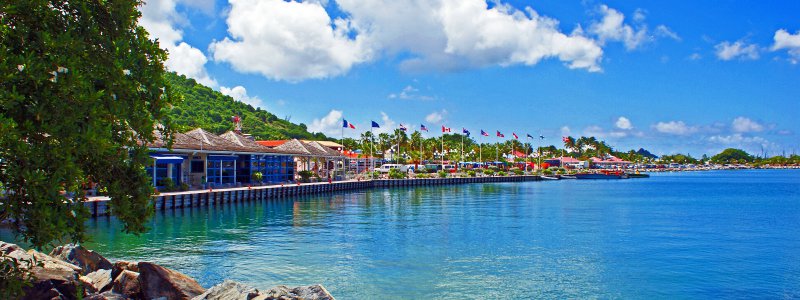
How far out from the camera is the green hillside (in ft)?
470

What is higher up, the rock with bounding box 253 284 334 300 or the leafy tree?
the leafy tree

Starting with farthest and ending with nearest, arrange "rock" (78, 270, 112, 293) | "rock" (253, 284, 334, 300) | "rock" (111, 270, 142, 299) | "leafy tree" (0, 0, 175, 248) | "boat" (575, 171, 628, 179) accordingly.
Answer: "boat" (575, 171, 628, 179), "rock" (78, 270, 112, 293), "rock" (111, 270, 142, 299), "rock" (253, 284, 334, 300), "leafy tree" (0, 0, 175, 248)

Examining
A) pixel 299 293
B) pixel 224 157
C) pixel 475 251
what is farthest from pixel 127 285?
pixel 224 157

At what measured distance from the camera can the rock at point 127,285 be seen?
Answer: 1296cm

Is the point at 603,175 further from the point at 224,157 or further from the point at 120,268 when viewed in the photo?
the point at 120,268

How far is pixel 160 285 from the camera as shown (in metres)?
12.8

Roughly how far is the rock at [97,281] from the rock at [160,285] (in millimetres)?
1221

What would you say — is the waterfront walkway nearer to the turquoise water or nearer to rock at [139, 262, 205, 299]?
the turquoise water

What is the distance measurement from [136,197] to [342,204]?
1520 inches

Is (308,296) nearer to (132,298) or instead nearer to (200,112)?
(132,298)

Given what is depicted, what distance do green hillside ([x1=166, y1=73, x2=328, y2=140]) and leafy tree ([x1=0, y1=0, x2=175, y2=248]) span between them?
4913 inches

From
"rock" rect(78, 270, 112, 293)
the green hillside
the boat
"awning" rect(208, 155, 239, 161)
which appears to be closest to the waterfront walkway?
"awning" rect(208, 155, 239, 161)

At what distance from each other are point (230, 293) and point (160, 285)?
2216 millimetres

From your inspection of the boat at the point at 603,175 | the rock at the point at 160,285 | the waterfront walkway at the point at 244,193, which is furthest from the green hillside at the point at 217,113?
the rock at the point at 160,285
